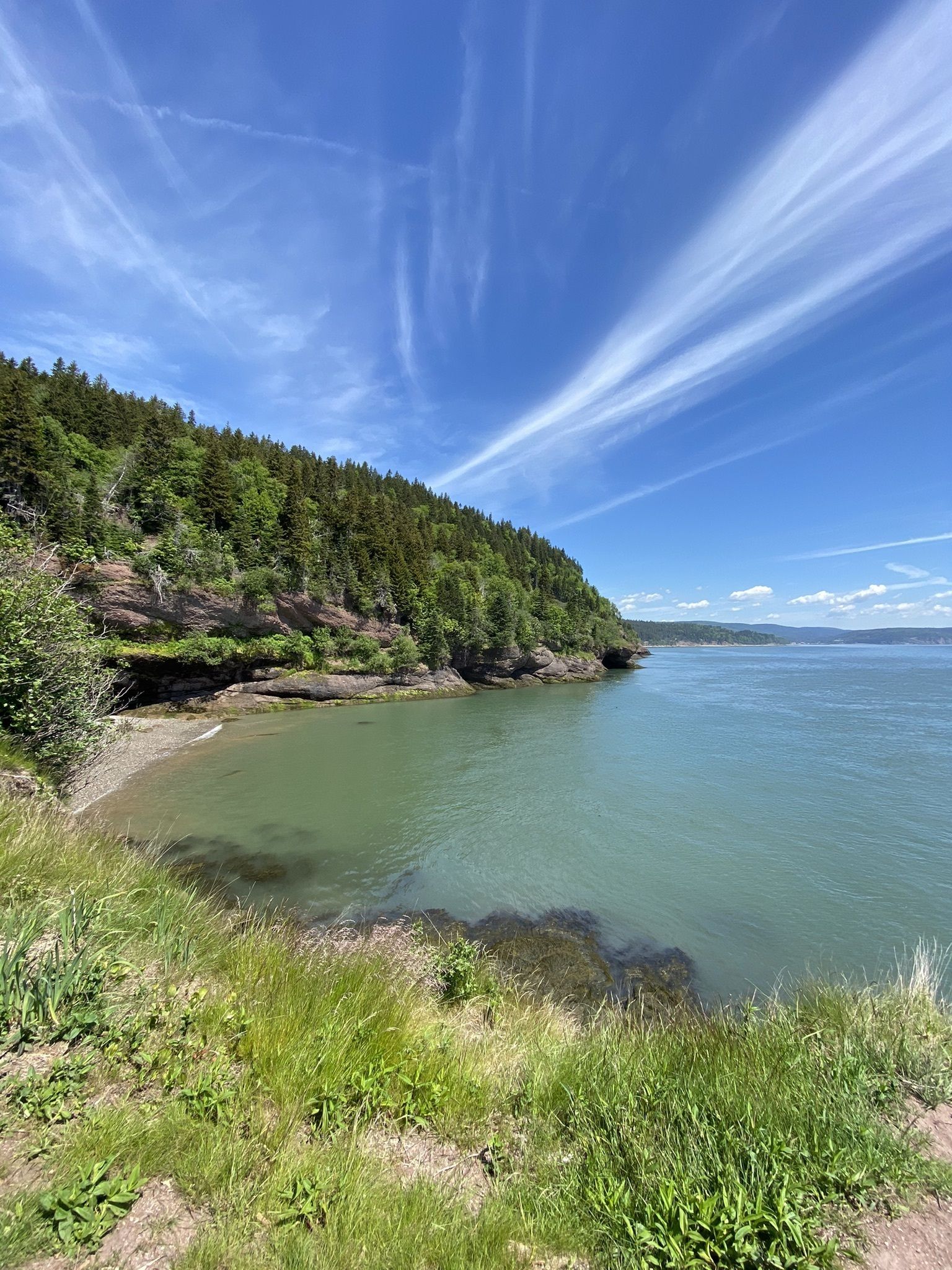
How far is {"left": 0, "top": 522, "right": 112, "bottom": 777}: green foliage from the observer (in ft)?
28.1

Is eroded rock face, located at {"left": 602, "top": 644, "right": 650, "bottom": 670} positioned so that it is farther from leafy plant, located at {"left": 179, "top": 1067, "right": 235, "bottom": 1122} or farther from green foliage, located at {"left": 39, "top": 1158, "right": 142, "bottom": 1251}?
green foliage, located at {"left": 39, "top": 1158, "right": 142, "bottom": 1251}

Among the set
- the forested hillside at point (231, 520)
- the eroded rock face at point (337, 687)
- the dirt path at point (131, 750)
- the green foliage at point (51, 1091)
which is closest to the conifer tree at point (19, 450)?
the forested hillside at point (231, 520)

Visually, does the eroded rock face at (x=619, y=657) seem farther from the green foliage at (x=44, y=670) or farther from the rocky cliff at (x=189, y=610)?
the green foliage at (x=44, y=670)

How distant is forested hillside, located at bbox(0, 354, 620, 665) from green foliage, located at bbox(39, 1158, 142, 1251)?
70.6ft

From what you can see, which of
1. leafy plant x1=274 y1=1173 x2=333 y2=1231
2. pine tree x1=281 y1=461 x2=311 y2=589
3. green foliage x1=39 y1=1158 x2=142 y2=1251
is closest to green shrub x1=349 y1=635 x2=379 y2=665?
pine tree x1=281 y1=461 x2=311 y2=589

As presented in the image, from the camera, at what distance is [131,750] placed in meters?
22.7

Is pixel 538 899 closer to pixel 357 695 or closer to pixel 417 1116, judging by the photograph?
pixel 417 1116

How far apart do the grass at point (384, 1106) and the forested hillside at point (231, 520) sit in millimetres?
20073

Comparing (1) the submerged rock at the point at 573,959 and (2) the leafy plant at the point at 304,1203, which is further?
(1) the submerged rock at the point at 573,959

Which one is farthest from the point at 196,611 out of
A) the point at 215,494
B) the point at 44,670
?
the point at 44,670

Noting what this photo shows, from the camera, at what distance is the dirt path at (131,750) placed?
47.1ft

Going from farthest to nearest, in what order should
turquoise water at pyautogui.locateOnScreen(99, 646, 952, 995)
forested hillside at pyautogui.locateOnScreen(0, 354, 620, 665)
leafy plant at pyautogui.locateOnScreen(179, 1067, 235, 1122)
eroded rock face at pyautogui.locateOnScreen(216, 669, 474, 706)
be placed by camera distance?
eroded rock face at pyautogui.locateOnScreen(216, 669, 474, 706) < forested hillside at pyautogui.locateOnScreen(0, 354, 620, 665) < turquoise water at pyautogui.locateOnScreen(99, 646, 952, 995) < leafy plant at pyautogui.locateOnScreen(179, 1067, 235, 1122)

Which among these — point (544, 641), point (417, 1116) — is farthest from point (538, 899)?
point (544, 641)

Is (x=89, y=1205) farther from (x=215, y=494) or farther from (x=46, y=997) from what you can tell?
(x=215, y=494)
